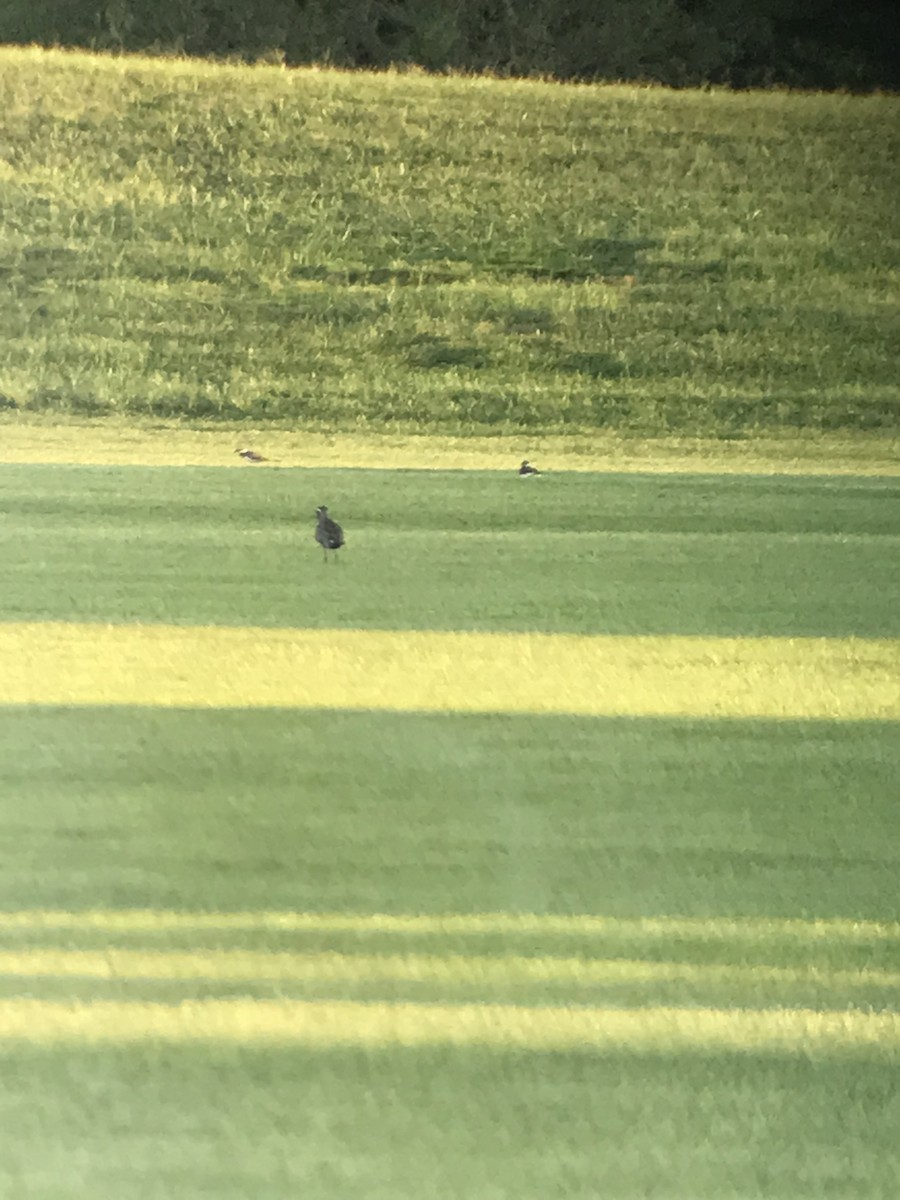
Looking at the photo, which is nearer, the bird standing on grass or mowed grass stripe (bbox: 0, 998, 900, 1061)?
mowed grass stripe (bbox: 0, 998, 900, 1061)

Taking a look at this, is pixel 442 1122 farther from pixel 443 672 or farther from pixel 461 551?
pixel 461 551

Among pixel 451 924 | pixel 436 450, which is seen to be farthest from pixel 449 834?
pixel 436 450

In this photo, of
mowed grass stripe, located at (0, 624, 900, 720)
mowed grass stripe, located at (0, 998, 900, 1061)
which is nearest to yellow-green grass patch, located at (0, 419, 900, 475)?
mowed grass stripe, located at (0, 624, 900, 720)

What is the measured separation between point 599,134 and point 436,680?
2.03ft

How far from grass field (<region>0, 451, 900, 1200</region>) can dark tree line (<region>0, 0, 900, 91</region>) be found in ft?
1.47

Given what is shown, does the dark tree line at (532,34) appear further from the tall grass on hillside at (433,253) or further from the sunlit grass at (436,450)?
the sunlit grass at (436,450)

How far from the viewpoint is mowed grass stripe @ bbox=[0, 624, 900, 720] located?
1055 mm

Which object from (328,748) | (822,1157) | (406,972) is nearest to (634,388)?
(328,748)

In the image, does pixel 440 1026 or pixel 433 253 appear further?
pixel 433 253

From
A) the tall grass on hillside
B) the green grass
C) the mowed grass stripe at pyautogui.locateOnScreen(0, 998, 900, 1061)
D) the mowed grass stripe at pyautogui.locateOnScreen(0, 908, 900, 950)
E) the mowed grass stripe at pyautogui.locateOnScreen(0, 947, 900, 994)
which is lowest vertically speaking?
the mowed grass stripe at pyautogui.locateOnScreen(0, 998, 900, 1061)

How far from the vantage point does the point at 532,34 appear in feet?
3.71

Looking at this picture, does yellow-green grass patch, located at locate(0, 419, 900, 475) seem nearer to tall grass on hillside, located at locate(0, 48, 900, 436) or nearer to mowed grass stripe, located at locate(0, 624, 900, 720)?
tall grass on hillside, located at locate(0, 48, 900, 436)

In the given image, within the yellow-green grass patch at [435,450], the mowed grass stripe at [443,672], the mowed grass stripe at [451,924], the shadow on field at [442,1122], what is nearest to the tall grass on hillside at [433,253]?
the yellow-green grass patch at [435,450]

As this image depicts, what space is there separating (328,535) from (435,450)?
0.15 m
